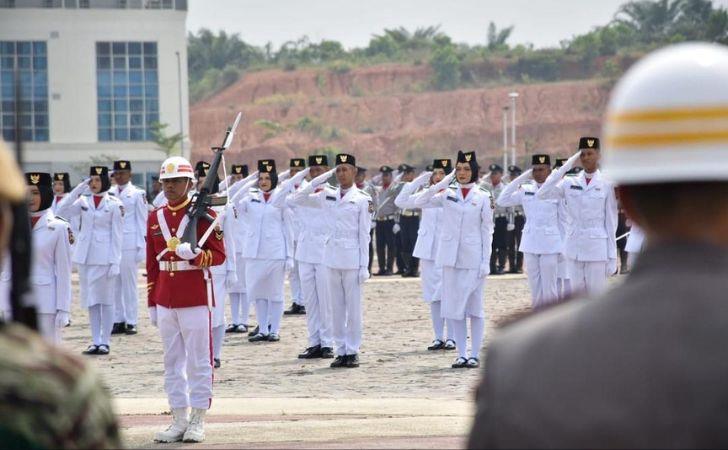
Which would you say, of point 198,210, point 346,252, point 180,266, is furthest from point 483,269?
point 180,266

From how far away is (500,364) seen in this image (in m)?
2.42

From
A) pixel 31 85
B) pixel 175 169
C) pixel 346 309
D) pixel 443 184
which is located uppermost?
pixel 31 85

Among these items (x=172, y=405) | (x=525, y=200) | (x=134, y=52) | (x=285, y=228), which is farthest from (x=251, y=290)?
(x=134, y=52)

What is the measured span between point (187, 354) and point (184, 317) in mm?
290

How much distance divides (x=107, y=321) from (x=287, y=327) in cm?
337

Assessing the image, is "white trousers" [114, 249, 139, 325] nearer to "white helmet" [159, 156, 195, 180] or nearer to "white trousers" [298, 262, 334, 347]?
"white trousers" [298, 262, 334, 347]

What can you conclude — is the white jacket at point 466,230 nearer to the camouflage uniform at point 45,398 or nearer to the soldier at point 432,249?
the soldier at point 432,249

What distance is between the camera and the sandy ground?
32.8 ft

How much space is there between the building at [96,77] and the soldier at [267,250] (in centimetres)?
4787

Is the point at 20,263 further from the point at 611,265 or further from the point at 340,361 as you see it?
the point at 611,265

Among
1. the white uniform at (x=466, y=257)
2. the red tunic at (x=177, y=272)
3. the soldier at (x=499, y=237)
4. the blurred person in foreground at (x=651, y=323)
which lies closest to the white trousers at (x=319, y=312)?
the white uniform at (x=466, y=257)

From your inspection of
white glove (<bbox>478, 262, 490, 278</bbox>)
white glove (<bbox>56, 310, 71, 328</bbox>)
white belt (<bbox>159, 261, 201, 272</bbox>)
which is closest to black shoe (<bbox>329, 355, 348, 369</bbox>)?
white glove (<bbox>478, 262, 490, 278</bbox>)

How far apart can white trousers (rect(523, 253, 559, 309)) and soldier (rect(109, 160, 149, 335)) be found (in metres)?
5.09

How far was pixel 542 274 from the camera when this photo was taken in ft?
57.6
